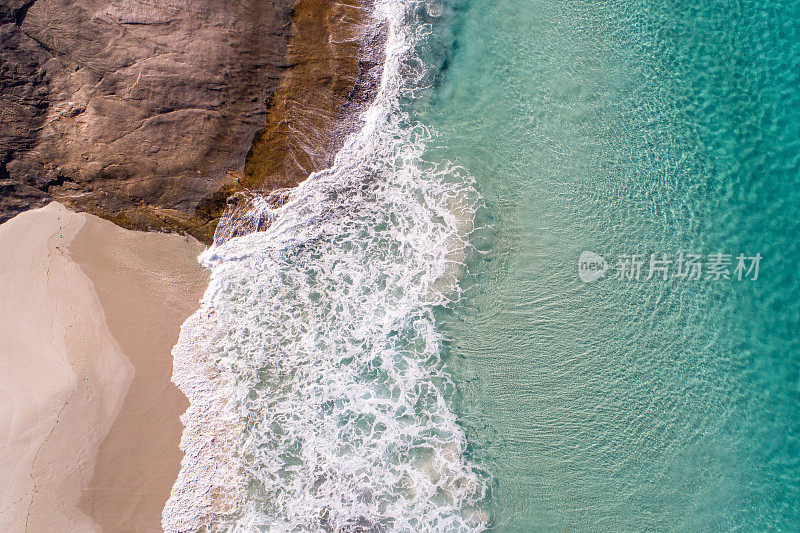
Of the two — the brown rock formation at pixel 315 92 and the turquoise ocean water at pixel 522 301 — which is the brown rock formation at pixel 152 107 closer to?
the brown rock formation at pixel 315 92

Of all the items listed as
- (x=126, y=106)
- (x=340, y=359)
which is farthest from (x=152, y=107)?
(x=340, y=359)

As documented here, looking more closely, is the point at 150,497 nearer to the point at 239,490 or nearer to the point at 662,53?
the point at 239,490

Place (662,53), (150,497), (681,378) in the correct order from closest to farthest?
(150,497)
(681,378)
(662,53)

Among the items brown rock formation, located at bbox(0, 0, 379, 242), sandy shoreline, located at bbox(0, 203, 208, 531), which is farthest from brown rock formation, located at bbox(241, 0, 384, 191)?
sandy shoreline, located at bbox(0, 203, 208, 531)

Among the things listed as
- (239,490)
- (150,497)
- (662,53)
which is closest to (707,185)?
(662,53)

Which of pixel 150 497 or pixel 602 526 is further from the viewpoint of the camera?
pixel 602 526

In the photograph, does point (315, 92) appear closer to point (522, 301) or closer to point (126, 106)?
point (126, 106)
